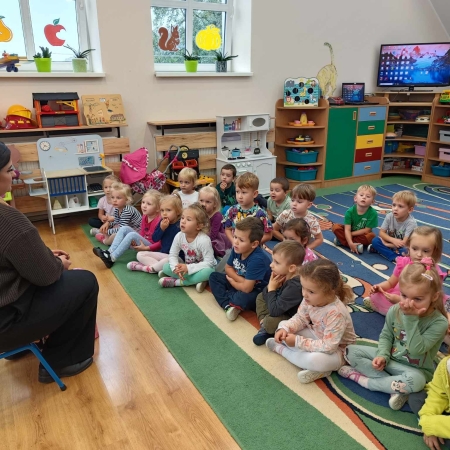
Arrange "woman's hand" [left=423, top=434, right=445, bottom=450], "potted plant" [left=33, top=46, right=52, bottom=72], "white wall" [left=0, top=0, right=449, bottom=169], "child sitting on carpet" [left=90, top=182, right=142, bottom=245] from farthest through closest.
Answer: "white wall" [left=0, top=0, right=449, bottom=169] < "potted plant" [left=33, top=46, right=52, bottom=72] < "child sitting on carpet" [left=90, top=182, right=142, bottom=245] < "woman's hand" [left=423, top=434, right=445, bottom=450]

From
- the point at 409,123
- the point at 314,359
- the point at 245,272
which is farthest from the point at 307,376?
the point at 409,123

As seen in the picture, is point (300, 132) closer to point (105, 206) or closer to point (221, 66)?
point (221, 66)

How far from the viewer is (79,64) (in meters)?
4.16

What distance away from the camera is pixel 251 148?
516cm

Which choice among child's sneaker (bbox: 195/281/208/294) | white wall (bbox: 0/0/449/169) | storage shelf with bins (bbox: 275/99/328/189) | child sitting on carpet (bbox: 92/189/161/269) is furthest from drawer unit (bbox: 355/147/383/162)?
child's sneaker (bbox: 195/281/208/294)

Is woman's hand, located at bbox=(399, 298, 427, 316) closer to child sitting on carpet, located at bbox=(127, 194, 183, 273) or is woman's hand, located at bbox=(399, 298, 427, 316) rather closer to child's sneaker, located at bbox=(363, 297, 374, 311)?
child's sneaker, located at bbox=(363, 297, 374, 311)

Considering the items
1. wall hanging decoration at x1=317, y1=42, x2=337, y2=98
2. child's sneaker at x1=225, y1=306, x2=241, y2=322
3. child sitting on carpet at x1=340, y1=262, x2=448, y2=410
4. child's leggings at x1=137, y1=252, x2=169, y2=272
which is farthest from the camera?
wall hanging decoration at x1=317, y1=42, x2=337, y2=98

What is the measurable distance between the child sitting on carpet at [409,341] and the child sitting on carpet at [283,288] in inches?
16.3

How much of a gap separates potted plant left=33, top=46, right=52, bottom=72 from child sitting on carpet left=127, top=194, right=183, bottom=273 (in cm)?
206

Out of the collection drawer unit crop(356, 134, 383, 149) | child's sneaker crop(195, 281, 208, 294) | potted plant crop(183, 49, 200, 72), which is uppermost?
potted plant crop(183, 49, 200, 72)

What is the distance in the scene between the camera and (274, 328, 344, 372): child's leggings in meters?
1.82

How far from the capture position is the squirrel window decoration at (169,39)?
187 inches

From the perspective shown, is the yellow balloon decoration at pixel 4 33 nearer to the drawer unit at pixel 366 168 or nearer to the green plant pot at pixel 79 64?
the green plant pot at pixel 79 64

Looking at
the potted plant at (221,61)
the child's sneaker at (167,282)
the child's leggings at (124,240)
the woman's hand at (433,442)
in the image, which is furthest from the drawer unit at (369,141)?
the woman's hand at (433,442)
